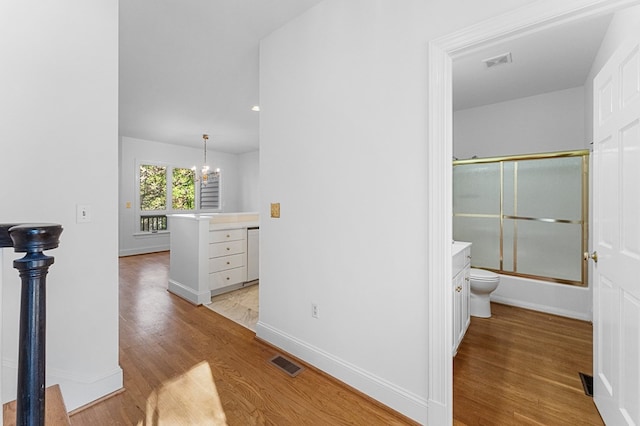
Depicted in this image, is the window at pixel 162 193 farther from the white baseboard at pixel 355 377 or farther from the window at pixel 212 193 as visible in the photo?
the white baseboard at pixel 355 377

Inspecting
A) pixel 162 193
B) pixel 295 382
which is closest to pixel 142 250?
pixel 162 193

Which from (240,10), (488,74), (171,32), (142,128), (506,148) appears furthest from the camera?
(142,128)

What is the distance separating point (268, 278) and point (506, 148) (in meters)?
3.58

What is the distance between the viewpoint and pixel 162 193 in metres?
7.09

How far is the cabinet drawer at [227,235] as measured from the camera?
366cm

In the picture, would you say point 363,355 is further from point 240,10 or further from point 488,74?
point 488,74

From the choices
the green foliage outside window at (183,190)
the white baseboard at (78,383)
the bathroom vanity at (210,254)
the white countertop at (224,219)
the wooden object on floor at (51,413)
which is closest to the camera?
the wooden object on floor at (51,413)

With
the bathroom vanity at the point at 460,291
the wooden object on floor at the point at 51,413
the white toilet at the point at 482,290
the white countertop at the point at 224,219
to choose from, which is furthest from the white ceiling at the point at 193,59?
the white toilet at the point at 482,290

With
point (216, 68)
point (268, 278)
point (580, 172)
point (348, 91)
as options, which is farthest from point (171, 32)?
point (580, 172)

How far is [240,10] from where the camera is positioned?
2.19 metres

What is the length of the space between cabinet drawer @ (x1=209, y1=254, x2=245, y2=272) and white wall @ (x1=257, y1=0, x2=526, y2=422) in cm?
142

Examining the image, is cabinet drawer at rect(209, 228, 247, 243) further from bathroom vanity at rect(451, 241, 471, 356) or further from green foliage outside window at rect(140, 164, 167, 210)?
green foliage outside window at rect(140, 164, 167, 210)

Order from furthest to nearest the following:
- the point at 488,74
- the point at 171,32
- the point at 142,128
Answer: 1. the point at 142,128
2. the point at 488,74
3. the point at 171,32

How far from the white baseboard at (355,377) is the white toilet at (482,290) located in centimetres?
171
